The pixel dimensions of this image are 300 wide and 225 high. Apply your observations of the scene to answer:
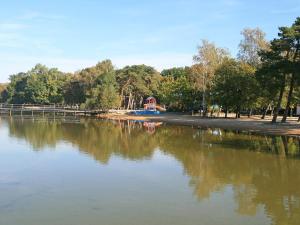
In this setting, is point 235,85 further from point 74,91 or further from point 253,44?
point 74,91

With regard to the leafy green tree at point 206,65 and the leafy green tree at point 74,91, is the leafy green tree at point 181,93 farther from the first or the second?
the leafy green tree at point 74,91

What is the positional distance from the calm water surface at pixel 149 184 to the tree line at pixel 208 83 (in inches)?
511

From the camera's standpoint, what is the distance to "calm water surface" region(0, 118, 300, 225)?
1259 centimetres

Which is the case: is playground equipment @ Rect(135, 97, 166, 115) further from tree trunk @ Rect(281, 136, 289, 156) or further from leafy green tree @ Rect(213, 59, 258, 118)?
tree trunk @ Rect(281, 136, 289, 156)

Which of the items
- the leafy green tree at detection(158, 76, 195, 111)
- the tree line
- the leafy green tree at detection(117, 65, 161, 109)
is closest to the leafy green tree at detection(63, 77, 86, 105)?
the tree line

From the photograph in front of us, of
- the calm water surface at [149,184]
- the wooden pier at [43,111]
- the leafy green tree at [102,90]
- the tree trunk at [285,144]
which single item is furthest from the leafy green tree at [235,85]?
the wooden pier at [43,111]

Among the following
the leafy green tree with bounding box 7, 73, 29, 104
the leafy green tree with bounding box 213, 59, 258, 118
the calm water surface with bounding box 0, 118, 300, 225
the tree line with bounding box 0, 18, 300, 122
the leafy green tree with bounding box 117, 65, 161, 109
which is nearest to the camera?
the calm water surface with bounding box 0, 118, 300, 225

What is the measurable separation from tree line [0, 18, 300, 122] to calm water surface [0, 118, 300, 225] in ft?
42.6

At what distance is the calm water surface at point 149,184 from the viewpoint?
12586 mm

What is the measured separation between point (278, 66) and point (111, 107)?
44168mm

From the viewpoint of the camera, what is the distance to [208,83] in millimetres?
59219

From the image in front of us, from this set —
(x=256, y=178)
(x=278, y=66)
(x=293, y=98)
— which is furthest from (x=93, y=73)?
(x=256, y=178)

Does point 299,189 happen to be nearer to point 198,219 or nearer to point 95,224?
point 198,219

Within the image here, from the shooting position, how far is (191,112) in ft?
240
